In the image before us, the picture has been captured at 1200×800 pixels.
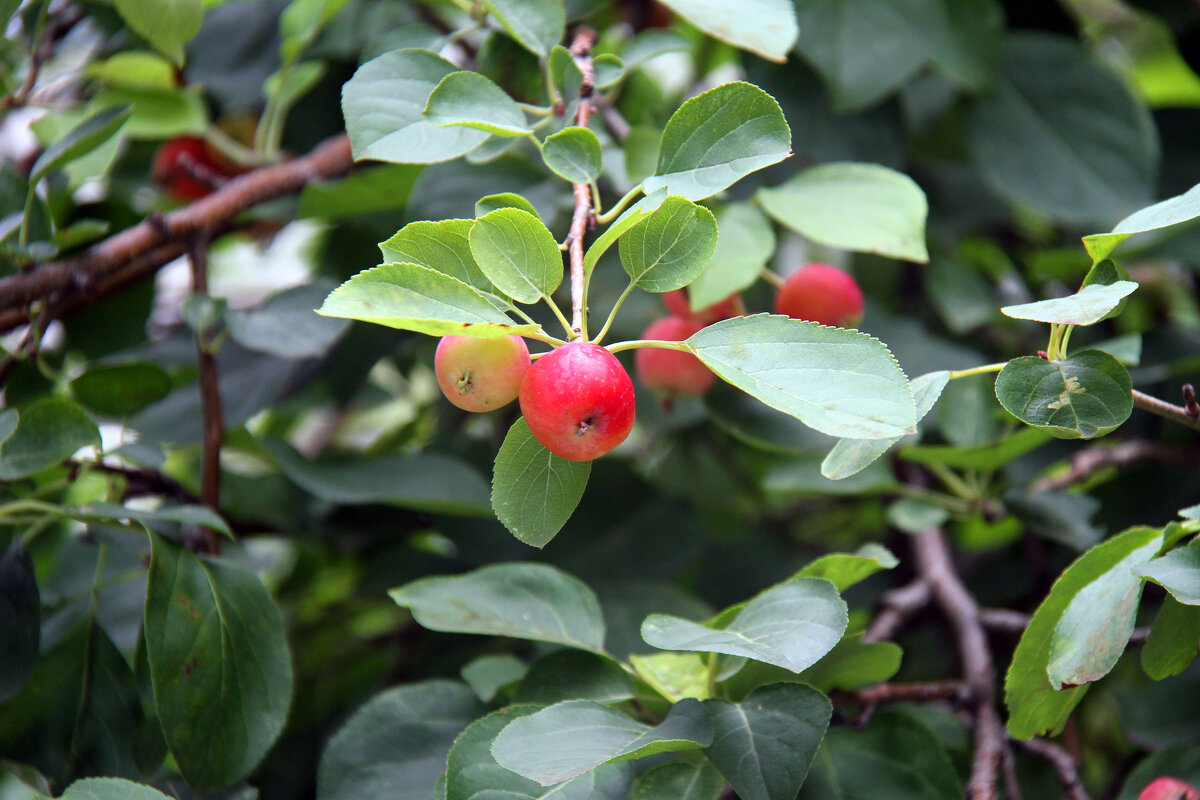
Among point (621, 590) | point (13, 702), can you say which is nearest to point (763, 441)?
point (621, 590)

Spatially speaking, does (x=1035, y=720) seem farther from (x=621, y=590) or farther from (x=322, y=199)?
(x=322, y=199)

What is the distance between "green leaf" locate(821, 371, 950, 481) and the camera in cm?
43

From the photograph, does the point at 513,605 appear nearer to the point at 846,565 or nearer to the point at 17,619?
the point at 846,565

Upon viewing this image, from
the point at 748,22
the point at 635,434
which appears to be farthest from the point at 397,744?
the point at 635,434

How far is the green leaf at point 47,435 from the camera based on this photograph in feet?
1.92

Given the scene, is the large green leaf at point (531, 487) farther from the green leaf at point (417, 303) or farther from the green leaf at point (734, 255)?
the green leaf at point (734, 255)

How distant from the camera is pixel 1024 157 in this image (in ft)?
3.00

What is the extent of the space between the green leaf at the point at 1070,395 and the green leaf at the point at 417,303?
0.84 ft

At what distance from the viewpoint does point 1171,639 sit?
1.56 feet

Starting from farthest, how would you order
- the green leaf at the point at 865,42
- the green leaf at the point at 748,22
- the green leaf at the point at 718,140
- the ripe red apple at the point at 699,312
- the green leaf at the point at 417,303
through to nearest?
the green leaf at the point at 865,42 < the ripe red apple at the point at 699,312 < the green leaf at the point at 748,22 < the green leaf at the point at 718,140 < the green leaf at the point at 417,303

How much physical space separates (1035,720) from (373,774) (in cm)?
42

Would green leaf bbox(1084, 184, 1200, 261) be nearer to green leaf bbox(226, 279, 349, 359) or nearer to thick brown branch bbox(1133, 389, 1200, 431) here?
thick brown branch bbox(1133, 389, 1200, 431)

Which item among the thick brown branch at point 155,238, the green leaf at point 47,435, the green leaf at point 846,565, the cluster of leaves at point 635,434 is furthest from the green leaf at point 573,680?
the thick brown branch at point 155,238

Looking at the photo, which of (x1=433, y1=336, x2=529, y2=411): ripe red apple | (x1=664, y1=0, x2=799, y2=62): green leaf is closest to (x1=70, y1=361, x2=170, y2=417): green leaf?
(x1=433, y1=336, x2=529, y2=411): ripe red apple
